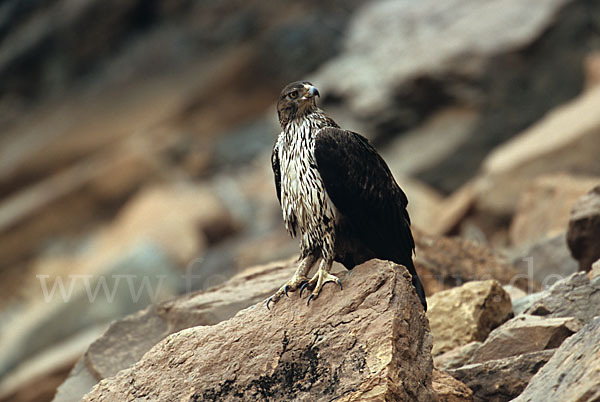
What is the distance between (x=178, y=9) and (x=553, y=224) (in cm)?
1273

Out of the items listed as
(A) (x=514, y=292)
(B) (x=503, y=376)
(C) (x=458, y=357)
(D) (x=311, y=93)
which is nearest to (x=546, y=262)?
(A) (x=514, y=292)

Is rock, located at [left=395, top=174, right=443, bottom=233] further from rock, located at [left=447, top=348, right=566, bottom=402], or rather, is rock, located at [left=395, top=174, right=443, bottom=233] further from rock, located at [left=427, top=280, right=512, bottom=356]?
rock, located at [left=447, top=348, right=566, bottom=402]

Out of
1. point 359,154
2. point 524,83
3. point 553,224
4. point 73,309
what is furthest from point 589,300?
point 73,309

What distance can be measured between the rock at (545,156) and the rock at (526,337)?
643cm

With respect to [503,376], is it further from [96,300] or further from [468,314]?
[96,300]

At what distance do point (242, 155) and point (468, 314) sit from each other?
14342 millimetres

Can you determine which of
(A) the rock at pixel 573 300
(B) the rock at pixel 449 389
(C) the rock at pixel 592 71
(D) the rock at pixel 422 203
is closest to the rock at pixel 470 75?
(D) the rock at pixel 422 203

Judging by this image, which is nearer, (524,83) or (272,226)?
(524,83)

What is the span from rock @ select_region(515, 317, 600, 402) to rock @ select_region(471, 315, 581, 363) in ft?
2.65

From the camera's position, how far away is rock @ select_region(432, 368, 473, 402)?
16.4 feet

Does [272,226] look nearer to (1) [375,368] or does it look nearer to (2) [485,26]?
(2) [485,26]

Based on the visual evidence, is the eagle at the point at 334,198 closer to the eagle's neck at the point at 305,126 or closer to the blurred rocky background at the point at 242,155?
the eagle's neck at the point at 305,126

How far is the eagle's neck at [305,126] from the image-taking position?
19.6ft

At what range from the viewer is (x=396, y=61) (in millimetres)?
17688
